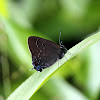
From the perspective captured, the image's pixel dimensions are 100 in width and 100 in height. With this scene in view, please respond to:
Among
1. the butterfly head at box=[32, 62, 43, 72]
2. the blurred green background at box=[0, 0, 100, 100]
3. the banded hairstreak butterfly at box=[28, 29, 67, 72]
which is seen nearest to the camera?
the butterfly head at box=[32, 62, 43, 72]

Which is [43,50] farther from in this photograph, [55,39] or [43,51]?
[55,39]

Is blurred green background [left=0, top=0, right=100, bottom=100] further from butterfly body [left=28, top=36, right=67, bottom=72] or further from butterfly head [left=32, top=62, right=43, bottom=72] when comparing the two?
butterfly head [left=32, top=62, right=43, bottom=72]

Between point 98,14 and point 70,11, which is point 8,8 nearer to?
point 70,11

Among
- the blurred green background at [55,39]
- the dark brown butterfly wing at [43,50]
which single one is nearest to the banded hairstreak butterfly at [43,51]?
the dark brown butterfly wing at [43,50]

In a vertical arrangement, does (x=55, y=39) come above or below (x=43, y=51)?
below

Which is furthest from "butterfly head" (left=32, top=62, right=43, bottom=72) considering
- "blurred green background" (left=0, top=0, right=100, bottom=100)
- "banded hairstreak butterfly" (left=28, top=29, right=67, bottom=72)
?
"blurred green background" (left=0, top=0, right=100, bottom=100)

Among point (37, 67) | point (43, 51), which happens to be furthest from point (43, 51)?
point (37, 67)
